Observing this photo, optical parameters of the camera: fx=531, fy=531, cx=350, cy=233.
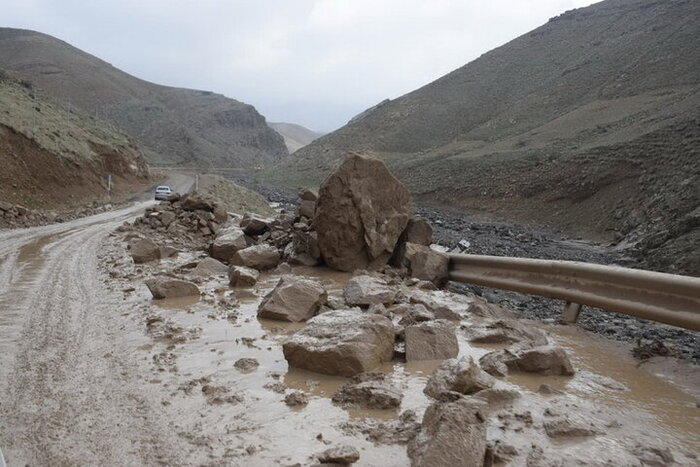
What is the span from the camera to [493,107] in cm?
7412

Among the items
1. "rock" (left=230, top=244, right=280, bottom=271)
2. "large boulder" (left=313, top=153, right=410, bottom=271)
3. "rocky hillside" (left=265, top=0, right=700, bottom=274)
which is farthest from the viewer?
"rocky hillside" (left=265, top=0, right=700, bottom=274)

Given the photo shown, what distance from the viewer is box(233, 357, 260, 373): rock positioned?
441 cm

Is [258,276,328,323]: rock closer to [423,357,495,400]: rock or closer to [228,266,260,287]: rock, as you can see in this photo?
[228,266,260,287]: rock

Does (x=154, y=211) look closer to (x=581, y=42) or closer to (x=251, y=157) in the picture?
(x=581, y=42)

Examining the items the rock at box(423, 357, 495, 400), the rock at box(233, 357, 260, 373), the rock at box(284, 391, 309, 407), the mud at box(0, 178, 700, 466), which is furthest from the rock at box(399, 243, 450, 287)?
the rock at box(284, 391, 309, 407)

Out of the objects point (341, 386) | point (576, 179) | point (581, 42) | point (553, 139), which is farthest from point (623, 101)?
point (341, 386)

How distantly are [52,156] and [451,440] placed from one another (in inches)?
1250

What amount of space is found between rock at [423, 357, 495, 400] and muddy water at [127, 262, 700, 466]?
0.14 meters

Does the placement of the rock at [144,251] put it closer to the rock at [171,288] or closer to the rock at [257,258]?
the rock at [257,258]

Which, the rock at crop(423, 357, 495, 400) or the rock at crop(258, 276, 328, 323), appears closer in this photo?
the rock at crop(423, 357, 495, 400)

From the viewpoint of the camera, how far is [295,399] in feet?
12.3

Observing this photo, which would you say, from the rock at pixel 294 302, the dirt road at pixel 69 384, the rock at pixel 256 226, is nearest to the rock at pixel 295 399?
the dirt road at pixel 69 384

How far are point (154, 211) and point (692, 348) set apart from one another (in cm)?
1362

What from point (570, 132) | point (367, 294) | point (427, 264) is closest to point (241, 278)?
point (367, 294)
